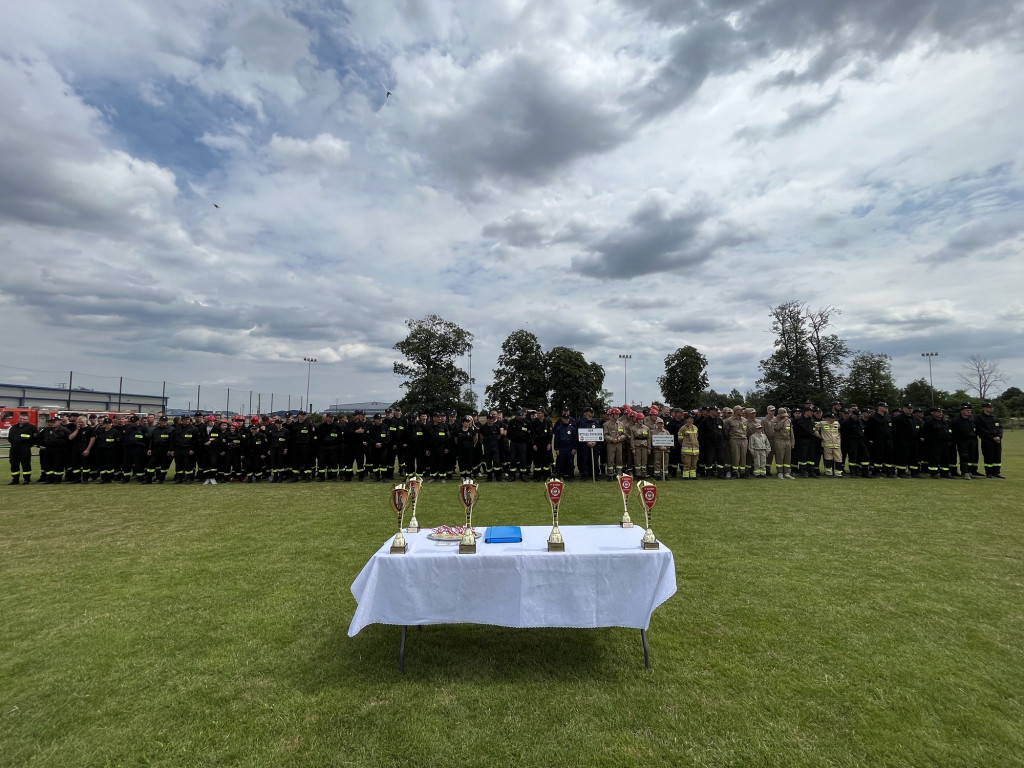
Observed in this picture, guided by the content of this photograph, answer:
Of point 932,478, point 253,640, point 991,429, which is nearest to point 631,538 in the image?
point 253,640

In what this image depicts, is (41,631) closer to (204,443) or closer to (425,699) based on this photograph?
(425,699)

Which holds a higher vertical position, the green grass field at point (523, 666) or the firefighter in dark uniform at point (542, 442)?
the firefighter in dark uniform at point (542, 442)

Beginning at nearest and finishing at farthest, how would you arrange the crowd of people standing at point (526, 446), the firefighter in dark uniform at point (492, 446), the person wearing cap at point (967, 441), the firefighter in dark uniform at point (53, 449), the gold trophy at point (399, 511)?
the gold trophy at point (399, 511) < the person wearing cap at point (967, 441) < the crowd of people standing at point (526, 446) < the firefighter in dark uniform at point (492, 446) < the firefighter in dark uniform at point (53, 449)

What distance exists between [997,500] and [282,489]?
50.0 feet

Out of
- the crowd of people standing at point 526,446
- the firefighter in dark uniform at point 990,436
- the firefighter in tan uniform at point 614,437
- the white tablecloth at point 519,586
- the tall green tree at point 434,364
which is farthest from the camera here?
the tall green tree at point 434,364

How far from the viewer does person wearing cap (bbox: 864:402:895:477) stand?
1323cm

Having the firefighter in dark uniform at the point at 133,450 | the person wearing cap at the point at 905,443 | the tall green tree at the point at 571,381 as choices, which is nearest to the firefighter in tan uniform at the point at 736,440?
the person wearing cap at the point at 905,443

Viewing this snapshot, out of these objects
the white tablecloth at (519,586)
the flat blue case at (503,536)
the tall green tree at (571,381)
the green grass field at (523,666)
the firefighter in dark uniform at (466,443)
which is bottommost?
the green grass field at (523,666)

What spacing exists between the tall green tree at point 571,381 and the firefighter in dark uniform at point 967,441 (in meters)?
33.8

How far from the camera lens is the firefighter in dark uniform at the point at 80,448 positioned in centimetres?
1397

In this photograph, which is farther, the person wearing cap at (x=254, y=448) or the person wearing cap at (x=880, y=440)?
the person wearing cap at (x=254, y=448)

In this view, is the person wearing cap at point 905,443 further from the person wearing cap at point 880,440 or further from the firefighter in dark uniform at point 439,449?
the firefighter in dark uniform at point 439,449

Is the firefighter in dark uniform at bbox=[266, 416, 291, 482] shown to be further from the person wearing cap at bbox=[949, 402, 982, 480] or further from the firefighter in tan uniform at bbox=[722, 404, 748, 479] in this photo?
the person wearing cap at bbox=[949, 402, 982, 480]

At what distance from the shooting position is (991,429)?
1276cm
